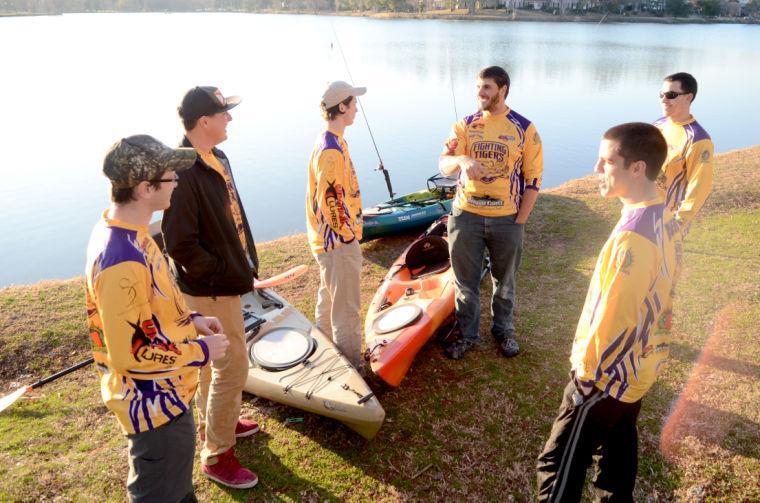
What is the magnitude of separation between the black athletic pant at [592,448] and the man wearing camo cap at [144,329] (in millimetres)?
1733

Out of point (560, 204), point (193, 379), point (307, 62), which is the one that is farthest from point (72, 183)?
point (307, 62)

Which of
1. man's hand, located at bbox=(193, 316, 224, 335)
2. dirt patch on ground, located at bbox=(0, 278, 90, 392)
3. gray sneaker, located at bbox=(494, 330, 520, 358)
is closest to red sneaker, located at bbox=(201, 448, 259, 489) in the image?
man's hand, located at bbox=(193, 316, 224, 335)

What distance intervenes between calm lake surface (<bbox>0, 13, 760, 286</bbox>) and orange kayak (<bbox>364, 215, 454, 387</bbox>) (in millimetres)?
2229

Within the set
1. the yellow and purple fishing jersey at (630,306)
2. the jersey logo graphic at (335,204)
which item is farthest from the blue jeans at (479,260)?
the yellow and purple fishing jersey at (630,306)

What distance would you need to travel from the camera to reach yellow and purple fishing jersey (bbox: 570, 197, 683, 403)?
7.36 ft

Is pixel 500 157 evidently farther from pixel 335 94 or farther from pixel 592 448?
pixel 592 448

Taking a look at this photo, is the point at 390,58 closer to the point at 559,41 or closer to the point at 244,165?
the point at 559,41

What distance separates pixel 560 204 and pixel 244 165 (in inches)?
365

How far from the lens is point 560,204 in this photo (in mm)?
8461

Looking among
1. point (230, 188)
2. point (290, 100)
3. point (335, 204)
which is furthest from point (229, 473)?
point (290, 100)

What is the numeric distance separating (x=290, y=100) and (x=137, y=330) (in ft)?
69.0

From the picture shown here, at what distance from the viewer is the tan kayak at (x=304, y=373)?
3.47m

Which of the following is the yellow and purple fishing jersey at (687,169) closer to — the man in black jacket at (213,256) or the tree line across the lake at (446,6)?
the man in black jacket at (213,256)

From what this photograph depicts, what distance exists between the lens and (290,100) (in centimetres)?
2175
